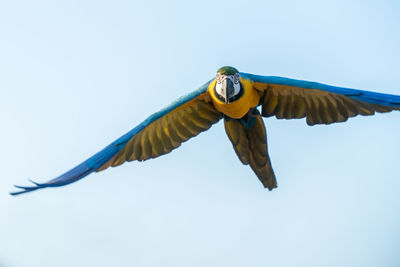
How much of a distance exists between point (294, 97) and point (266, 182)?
1554 mm

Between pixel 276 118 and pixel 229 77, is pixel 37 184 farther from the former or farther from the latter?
pixel 276 118

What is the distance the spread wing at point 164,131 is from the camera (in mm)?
11812

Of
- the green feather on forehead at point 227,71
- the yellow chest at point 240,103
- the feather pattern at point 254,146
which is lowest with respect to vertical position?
the feather pattern at point 254,146

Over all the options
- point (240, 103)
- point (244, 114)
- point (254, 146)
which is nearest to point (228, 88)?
point (240, 103)

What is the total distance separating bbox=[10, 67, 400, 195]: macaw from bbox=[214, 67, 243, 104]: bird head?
0.02 m

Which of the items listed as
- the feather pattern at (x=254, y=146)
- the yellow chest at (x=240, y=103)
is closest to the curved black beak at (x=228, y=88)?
the yellow chest at (x=240, y=103)

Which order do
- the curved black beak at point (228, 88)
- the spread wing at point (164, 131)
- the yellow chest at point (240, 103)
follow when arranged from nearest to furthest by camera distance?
1. the curved black beak at point (228, 88)
2. the yellow chest at point (240, 103)
3. the spread wing at point (164, 131)

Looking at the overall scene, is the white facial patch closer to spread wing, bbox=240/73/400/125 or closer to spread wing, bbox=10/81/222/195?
spread wing, bbox=240/73/400/125

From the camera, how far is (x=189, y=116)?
12.2 metres

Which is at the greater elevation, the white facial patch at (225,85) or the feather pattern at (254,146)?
the white facial patch at (225,85)

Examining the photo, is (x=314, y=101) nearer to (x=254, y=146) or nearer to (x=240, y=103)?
(x=254, y=146)

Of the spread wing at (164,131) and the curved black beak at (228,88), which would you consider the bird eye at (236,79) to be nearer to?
the curved black beak at (228,88)

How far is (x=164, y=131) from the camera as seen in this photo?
40.0ft

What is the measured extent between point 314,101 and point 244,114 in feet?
4.03
